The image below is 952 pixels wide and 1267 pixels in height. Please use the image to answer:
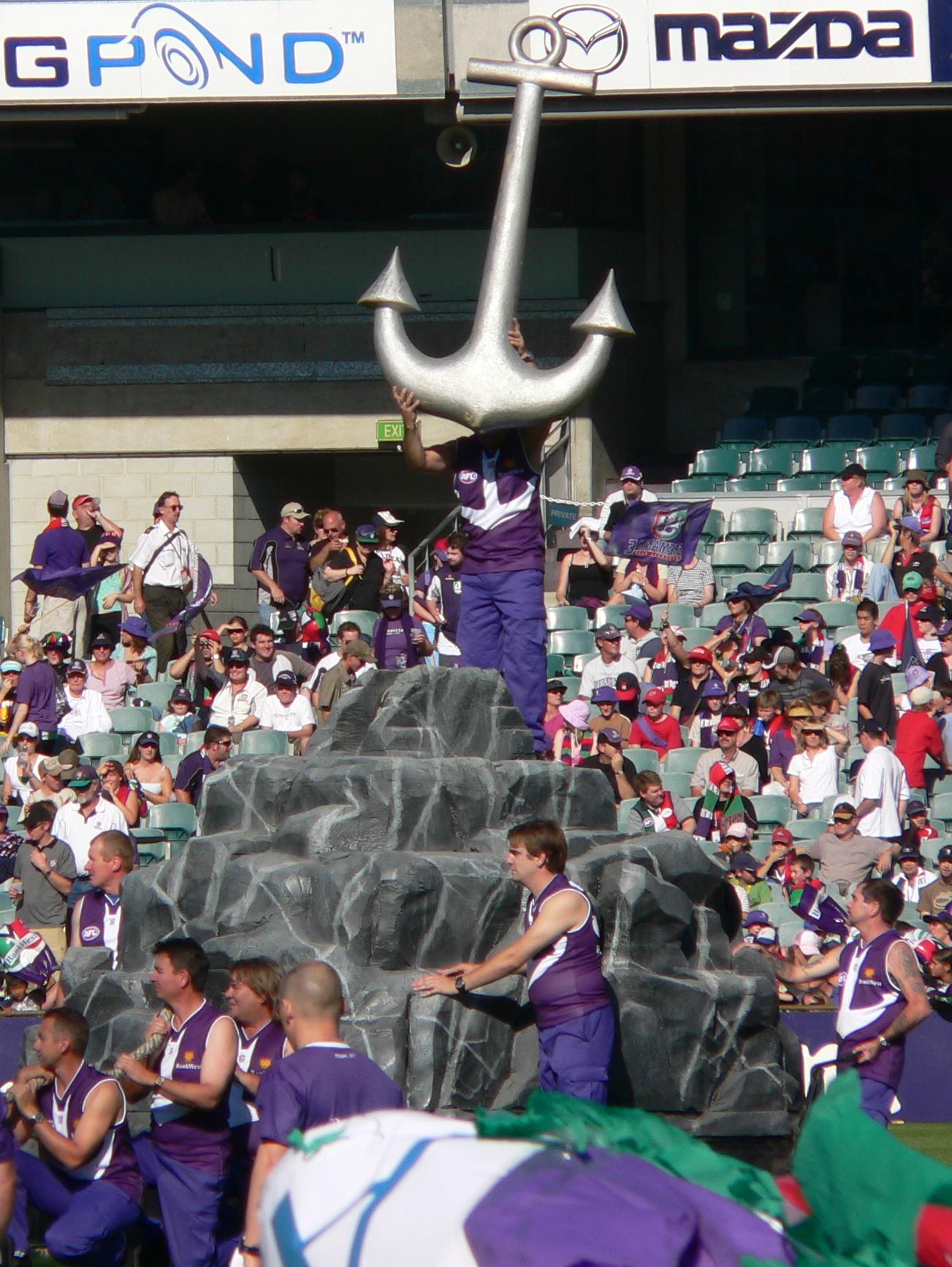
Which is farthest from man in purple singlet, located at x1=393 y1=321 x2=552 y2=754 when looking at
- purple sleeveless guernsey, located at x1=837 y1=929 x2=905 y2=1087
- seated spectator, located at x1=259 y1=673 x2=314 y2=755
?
seated spectator, located at x1=259 y1=673 x2=314 y2=755

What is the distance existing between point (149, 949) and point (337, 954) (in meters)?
1.21

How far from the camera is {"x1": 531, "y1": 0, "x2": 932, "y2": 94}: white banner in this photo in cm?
1812

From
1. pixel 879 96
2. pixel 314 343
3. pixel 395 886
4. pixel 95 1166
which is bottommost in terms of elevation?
pixel 95 1166

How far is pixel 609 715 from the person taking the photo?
47.3ft

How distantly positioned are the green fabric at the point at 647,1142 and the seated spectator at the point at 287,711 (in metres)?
11.7

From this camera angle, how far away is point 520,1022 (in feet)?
28.6

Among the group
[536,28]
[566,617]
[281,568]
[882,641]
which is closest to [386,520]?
[281,568]

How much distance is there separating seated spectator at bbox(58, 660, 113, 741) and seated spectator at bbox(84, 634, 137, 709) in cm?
17

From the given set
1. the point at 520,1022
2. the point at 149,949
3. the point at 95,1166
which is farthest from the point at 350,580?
the point at 95,1166

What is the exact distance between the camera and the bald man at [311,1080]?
18.5 feet

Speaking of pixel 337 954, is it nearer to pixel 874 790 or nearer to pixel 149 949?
pixel 149 949

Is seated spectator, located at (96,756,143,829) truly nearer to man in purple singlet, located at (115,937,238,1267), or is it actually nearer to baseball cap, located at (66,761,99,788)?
baseball cap, located at (66,761,99,788)

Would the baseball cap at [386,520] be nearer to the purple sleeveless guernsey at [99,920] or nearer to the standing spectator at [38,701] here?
the standing spectator at [38,701]

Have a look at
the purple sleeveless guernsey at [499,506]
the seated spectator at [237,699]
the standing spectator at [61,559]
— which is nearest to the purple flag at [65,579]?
the standing spectator at [61,559]
